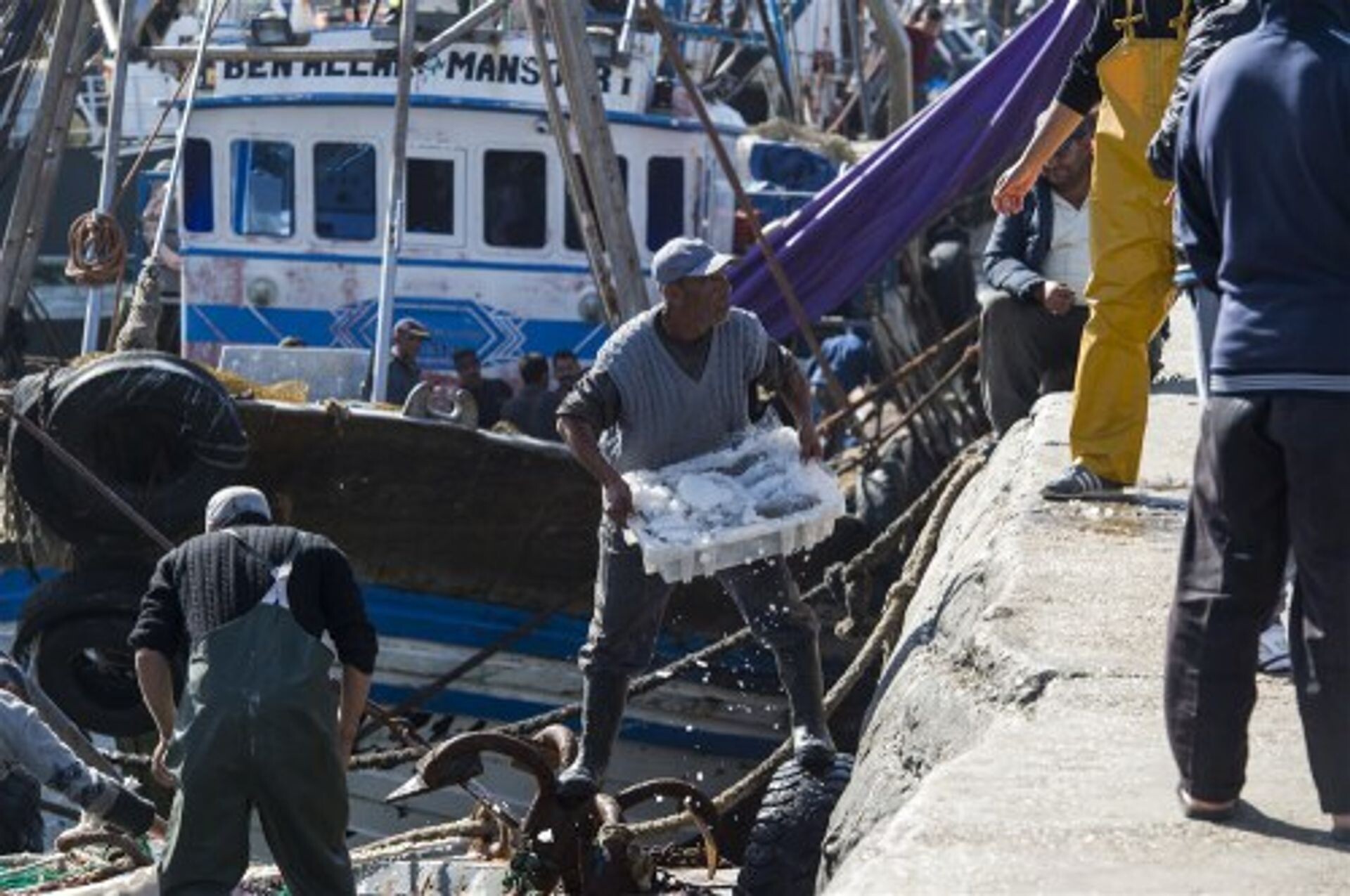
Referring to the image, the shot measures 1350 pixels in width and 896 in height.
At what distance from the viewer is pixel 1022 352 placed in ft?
32.5

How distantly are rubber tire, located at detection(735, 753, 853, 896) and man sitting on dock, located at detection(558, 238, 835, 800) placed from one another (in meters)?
0.07

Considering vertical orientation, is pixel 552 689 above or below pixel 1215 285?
below

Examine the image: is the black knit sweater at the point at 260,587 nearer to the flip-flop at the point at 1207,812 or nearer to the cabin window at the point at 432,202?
the flip-flop at the point at 1207,812

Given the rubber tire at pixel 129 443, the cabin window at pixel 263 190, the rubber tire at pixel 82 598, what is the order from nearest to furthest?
the rubber tire at pixel 129 443, the rubber tire at pixel 82 598, the cabin window at pixel 263 190

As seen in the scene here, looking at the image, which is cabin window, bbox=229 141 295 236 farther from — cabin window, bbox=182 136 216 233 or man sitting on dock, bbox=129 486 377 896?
man sitting on dock, bbox=129 486 377 896

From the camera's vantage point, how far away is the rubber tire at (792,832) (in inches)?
290

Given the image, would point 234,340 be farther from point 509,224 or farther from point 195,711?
point 195,711

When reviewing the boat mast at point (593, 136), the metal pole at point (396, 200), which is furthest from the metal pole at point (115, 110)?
the boat mast at point (593, 136)

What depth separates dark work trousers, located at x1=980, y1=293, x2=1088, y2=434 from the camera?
9.70 metres

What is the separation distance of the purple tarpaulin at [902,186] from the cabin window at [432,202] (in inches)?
110

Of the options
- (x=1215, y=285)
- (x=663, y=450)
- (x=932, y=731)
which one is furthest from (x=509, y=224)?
(x=1215, y=285)

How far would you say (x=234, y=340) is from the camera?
15867 mm

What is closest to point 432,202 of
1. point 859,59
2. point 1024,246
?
point 859,59

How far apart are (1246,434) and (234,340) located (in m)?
11.8
